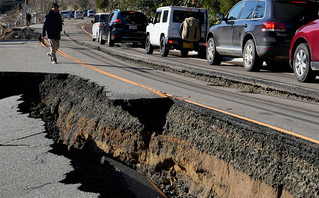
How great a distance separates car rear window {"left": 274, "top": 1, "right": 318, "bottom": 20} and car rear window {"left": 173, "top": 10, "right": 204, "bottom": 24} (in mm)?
6518

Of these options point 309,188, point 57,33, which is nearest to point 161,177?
point 309,188

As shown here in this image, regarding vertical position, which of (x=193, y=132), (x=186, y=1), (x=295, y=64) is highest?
(x=186, y=1)

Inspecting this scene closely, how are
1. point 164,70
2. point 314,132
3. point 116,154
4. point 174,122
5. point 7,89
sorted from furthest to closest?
point 164,70 → point 7,89 → point 116,154 → point 174,122 → point 314,132

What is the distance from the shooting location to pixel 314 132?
16.9 ft

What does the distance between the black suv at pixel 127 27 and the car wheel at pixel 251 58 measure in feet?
37.6

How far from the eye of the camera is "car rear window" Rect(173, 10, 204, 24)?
55.6ft

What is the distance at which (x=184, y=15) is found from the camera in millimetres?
17219

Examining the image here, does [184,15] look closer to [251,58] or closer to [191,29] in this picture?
[191,29]

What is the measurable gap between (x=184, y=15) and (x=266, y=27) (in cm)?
692

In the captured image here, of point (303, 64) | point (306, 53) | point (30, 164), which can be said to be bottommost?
point (30, 164)

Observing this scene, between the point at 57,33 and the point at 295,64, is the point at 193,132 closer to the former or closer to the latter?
the point at 295,64

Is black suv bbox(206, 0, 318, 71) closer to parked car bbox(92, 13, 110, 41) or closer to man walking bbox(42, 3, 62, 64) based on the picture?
man walking bbox(42, 3, 62, 64)

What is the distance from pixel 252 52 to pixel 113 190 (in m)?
7.63

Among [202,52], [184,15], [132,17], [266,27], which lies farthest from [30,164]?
[132,17]
